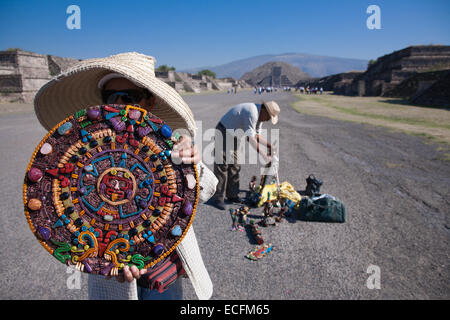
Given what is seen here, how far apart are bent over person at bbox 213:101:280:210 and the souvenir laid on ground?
49.3 inches

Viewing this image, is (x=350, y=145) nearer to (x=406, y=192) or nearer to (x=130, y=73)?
(x=406, y=192)

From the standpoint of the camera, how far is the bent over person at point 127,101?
1.38 m

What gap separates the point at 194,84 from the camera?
50.9 meters

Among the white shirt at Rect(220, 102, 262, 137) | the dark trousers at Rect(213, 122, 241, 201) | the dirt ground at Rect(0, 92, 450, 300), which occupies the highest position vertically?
the white shirt at Rect(220, 102, 262, 137)

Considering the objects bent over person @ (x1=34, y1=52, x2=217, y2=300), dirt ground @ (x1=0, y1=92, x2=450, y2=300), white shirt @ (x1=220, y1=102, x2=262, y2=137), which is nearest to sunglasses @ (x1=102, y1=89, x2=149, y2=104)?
bent over person @ (x1=34, y1=52, x2=217, y2=300)

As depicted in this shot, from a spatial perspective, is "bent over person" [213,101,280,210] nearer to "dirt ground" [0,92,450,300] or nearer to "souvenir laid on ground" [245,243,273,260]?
"dirt ground" [0,92,450,300]

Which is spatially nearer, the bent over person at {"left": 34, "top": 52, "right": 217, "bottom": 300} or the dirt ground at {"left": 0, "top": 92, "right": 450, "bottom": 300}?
the bent over person at {"left": 34, "top": 52, "right": 217, "bottom": 300}

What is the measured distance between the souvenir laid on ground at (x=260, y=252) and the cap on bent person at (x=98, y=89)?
2.15 m

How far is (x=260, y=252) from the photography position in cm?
332

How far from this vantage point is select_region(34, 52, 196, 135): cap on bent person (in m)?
1.36

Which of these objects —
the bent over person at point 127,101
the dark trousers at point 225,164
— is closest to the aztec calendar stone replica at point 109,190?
the bent over person at point 127,101

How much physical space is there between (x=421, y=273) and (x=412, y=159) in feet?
18.3

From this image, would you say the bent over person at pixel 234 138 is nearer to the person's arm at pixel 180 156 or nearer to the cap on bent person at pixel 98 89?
the cap on bent person at pixel 98 89
